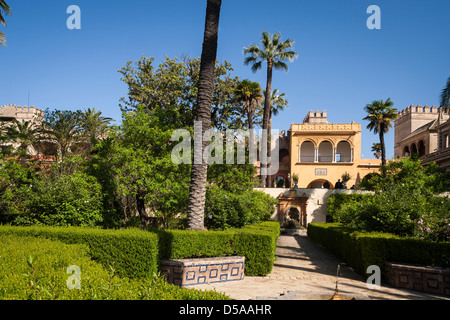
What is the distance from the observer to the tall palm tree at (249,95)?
1093 inches

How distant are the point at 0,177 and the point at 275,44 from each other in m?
22.2

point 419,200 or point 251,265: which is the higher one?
point 419,200

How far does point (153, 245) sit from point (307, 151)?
35.4 metres

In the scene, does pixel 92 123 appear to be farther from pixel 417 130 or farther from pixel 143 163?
pixel 417 130

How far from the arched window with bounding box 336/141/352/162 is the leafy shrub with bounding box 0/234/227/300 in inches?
1478

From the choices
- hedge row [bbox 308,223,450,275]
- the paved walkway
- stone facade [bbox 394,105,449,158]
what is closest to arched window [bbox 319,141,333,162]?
stone facade [bbox 394,105,449,158]

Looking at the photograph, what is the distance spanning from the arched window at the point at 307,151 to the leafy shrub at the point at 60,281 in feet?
117

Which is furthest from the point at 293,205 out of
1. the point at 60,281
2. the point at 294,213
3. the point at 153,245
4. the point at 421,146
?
the point at 60,281

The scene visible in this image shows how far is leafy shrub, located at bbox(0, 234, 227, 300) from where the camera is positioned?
12.4ft

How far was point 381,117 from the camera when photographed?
1325 inches

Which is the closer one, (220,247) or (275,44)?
(220,247)

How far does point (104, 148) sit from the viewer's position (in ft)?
45.4
